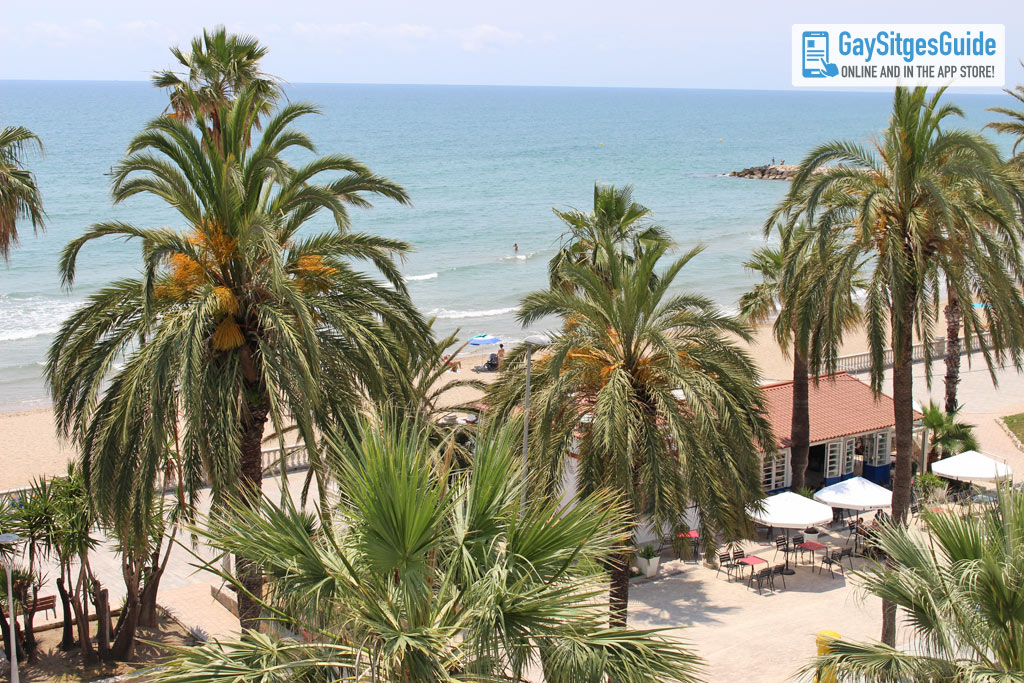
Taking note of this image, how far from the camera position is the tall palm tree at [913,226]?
15156mm

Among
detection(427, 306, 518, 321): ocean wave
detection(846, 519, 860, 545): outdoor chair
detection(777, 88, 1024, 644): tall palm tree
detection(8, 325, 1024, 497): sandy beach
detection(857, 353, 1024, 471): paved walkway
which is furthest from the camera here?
detection(427, 306, 518, 321): ocean wave

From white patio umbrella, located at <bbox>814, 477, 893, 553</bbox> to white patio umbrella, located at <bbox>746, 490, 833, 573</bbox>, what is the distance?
75 cm

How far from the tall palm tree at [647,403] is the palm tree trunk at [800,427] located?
8.82m

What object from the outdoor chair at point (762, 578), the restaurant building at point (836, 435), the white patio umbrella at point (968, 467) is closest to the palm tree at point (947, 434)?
the restaurant building at point (836, 435)

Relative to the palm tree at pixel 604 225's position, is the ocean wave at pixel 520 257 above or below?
below

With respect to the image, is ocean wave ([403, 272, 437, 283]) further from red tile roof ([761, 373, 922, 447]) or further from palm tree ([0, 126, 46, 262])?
palm tree ([0, 126, 46, 262])

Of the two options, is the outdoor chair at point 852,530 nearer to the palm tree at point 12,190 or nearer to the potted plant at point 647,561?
the potted plant at point 647,561

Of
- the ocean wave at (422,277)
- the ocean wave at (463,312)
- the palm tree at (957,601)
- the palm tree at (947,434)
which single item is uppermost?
the palm tree at (957,601)

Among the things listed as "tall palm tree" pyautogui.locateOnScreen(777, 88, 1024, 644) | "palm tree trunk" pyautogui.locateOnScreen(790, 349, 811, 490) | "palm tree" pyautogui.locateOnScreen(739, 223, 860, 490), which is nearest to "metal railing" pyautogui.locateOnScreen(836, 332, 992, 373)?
"palm tree trunk" pyautogui.locateOnScreen(790, 349, 811, 490)

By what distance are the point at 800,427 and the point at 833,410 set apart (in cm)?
268

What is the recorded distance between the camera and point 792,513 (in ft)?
65.4

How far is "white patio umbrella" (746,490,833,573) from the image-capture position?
1966 centimetres

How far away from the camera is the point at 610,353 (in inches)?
558

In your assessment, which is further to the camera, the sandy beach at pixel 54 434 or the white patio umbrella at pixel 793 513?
the sandy beach at pixel 54 434
